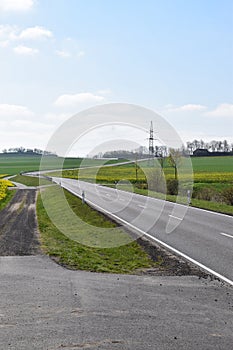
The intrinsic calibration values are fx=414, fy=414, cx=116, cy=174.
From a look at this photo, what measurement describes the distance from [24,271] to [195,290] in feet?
13.4

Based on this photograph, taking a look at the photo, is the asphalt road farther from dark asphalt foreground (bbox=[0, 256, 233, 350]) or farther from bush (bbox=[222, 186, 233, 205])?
bush (bbox=[222, 186, 233, 205])

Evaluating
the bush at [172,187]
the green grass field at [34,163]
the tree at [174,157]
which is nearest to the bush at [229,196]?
the green grass field at [34,163]

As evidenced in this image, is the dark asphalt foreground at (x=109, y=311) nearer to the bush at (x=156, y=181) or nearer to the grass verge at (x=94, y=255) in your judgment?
the grass verge at (x=94, y=255)

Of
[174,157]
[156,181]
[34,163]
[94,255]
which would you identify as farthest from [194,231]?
[34,163]

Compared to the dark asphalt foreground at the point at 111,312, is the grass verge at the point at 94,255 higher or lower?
lower

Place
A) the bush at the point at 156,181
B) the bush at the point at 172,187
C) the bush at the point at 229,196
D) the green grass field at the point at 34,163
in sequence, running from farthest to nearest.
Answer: the bush at the point at 156,181 < the bush at the point at 172,187 < the bush at the point at 229,196 < the green grass field at the point at 34,163

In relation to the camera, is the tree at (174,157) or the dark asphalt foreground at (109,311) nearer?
the dark asphalt foreground at (109,311)

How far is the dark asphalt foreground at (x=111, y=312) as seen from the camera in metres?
5.53

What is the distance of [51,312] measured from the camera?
6723 mm

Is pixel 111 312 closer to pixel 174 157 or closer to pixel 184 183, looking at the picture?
pixel 184 183

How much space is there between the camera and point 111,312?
671 cm

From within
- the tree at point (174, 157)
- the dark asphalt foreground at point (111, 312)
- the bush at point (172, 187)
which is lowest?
the bush at point (172, 187)

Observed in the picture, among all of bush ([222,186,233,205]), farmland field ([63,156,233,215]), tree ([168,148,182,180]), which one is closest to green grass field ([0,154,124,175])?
farmland field ([63,156,233,215])

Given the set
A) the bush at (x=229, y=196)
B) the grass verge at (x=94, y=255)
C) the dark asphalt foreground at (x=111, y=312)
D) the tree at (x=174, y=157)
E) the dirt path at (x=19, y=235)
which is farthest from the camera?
Result: the tree at (x=174, y=157)
